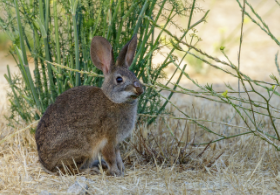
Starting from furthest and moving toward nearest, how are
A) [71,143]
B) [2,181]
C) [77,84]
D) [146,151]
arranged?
[77,84] < [146,151] < [71,143] < [2,181]

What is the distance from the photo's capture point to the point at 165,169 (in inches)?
120

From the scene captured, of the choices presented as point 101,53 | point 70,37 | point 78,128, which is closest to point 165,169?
point 78,128

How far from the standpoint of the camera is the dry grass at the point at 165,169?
2730 mm

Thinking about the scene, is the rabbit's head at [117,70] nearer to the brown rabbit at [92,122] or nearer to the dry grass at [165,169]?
the brown rabbit at [92,122]

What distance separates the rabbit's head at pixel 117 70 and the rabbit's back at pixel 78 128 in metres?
0.13

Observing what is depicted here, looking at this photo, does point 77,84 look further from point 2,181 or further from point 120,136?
point 2,181

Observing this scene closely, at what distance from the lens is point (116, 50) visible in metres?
3.62

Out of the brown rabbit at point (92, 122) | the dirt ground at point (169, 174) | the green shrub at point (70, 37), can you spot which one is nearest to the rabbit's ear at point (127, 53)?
the brown rabbit at point (92, 122)

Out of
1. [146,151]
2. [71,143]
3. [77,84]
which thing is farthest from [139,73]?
[71,143]

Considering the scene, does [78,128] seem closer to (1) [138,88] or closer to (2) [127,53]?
(1) [138,88]

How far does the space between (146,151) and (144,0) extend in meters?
1.47

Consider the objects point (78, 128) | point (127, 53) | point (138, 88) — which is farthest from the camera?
point (127, 53)

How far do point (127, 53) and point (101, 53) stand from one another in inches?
9.5

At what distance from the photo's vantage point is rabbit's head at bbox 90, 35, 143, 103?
3068 mm
